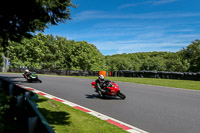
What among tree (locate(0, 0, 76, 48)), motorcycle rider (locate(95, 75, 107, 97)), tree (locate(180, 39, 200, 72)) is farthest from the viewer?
tree (locate(180, 39, 200, 72))

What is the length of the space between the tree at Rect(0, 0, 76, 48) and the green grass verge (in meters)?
4.43

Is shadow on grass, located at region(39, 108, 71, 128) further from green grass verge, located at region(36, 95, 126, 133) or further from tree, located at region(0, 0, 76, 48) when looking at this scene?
tree, located at region(0, 0, 76, 48)

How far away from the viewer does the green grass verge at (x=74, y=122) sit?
498cm

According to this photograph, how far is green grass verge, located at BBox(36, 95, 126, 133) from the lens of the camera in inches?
196

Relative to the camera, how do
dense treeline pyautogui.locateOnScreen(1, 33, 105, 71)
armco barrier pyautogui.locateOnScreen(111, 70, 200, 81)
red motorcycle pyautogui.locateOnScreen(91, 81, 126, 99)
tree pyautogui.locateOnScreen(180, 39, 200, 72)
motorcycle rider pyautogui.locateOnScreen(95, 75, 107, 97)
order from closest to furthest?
1. red motorcycle pyautogui.locateOnScreen(91, 81, 126, 99)
2. motorcycle rider pyautogui.locateOnScreen(95, 75, 107, 97)
3. armco barrier pyautogui.locateOnScreen(111, 70, 200, 81)
4. dense treeline pyautogui.locateOnScreen(1, 33, 105, 71)
5. tree pyautogui.locateOnScreen(180, 39, 200, 72)

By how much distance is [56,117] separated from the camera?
6121 mm

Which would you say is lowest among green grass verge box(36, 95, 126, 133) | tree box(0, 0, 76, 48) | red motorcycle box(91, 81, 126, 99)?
green grass verge box(36, 95, 126, 133)

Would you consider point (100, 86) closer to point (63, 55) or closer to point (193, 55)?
point (63, 55)

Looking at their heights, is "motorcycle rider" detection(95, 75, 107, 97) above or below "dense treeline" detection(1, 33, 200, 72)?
below

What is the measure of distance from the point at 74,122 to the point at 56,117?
2.65 feet

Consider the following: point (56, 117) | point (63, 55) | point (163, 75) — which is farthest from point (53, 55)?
point (56, 117)

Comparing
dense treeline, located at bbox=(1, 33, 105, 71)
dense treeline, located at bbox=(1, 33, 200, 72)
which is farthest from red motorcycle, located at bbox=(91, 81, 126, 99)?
dense treeline, located at bbox=(1, 33, 200, 72)

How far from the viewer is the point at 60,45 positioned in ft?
279

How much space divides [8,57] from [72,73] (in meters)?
23.7
